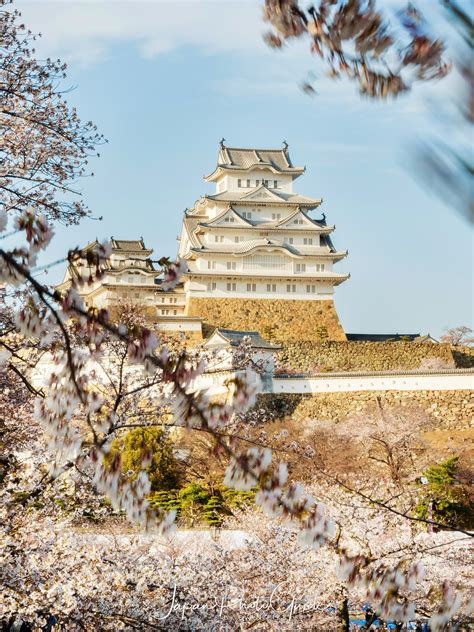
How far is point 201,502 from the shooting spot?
54.1 ft

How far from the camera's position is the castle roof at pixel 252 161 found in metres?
36.9

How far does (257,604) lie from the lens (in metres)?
8.91

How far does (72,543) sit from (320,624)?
10.5ft

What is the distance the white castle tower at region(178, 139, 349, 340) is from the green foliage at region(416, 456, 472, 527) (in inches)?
656

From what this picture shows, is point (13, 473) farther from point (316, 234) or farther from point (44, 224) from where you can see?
point (316, 234)

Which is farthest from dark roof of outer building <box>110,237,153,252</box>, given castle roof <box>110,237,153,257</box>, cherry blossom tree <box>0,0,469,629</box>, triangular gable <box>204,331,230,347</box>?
cherry blossom tree <box>0,0,469,629</box>

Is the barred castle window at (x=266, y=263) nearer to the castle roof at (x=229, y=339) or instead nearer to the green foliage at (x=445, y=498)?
the castle roof at (x=229, y=339)

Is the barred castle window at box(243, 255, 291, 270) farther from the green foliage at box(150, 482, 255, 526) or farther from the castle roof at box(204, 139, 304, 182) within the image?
the green foliage at box(150, 482, 255, 526)

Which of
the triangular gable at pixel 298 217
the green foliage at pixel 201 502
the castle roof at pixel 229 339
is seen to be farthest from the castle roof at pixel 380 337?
the green foliage at pixel 201 502

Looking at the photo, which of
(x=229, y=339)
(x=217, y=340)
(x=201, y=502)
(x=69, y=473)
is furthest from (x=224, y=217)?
(x=69, y=473)

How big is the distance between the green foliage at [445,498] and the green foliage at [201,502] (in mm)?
3325

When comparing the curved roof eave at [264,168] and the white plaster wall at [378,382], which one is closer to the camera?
the white plaster wall at [378,382]

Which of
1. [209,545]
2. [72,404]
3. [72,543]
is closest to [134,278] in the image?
[209,545]

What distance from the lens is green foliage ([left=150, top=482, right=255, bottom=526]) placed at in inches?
594
